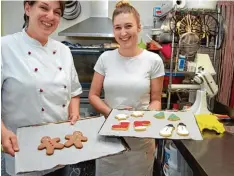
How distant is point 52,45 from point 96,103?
382 mm

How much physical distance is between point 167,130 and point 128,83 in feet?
1.25

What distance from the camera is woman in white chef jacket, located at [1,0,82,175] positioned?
3.22ft

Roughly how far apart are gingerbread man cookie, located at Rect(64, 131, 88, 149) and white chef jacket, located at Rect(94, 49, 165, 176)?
15.1 inches

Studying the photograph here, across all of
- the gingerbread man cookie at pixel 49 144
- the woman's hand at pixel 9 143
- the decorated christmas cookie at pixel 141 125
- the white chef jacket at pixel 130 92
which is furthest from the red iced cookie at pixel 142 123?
the woman's hand at pixel 9 143

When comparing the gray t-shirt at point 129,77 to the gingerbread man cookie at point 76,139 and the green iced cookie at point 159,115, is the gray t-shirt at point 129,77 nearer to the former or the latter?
the green iced cookie at point 159,115

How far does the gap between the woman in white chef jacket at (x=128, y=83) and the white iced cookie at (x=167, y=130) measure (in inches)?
11.7

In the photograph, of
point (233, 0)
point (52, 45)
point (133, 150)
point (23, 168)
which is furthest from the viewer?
point (233, 0)

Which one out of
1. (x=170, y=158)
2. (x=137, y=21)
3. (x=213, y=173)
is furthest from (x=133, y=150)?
(x=137, y=21)

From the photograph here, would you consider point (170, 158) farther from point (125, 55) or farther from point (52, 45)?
point (52, 45)

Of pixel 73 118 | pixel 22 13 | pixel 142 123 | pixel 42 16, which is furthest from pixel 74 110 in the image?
pixel 22 13

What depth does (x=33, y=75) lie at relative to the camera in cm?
101

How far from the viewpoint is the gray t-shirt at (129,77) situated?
1.30m

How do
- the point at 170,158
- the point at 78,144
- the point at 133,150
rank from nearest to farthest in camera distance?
the point at 78,144 → the point at 133,150 → the point at 170,158

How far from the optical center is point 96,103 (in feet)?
4.39
